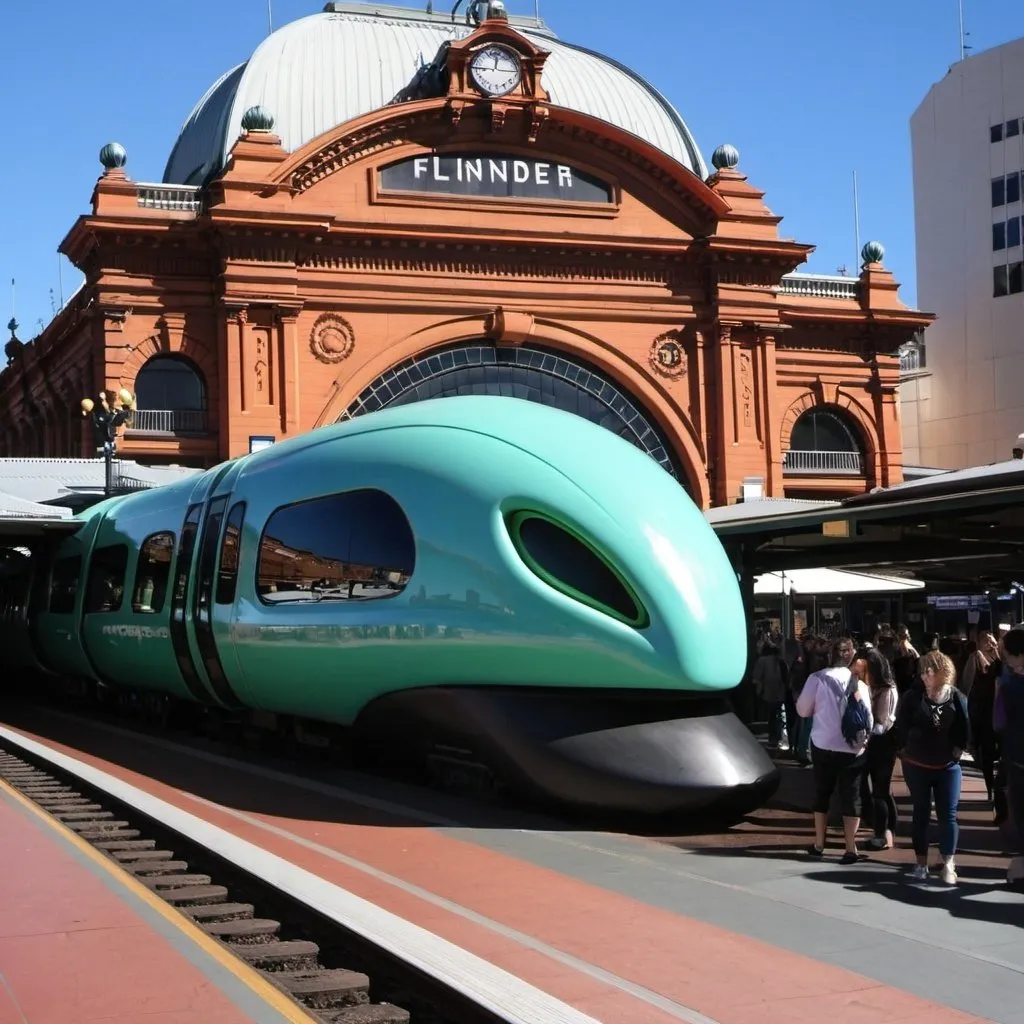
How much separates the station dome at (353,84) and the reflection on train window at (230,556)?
27.8 meters

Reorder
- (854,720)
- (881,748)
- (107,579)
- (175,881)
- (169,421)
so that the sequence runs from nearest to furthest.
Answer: (175,881), (854,720), (881,748), (107,579), (169,421)

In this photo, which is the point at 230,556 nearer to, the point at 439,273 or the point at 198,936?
the point at 198,936

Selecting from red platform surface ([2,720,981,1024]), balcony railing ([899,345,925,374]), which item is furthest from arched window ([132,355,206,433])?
balcony railing ([899,345,925,374])

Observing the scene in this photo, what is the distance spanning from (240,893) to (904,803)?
297 inches

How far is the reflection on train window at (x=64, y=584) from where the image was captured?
77.3ft

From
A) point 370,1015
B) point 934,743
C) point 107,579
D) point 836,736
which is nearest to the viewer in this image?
point 370,1015

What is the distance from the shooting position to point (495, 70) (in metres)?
42.6

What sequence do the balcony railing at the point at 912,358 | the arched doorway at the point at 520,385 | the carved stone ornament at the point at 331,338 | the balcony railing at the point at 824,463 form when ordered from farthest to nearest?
the balcony railing at the point at 912,358 < the balcony railing at the point at 824,463 < the arched doorway at the point at 520,385 < the carved stone ornament at the point at 331,338

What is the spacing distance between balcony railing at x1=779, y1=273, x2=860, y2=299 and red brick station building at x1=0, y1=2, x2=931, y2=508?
18 cm

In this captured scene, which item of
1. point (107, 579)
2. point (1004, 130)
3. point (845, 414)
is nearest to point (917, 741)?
point (107, 579)

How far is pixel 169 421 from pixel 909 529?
27127 millimetres

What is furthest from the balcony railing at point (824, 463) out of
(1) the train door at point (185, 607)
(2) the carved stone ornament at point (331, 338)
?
(1) the train door at point (185, 607)

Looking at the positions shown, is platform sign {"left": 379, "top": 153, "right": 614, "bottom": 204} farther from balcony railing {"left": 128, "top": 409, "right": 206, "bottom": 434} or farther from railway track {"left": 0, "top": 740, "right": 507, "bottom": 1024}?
railway track {"left": 0, "top": 740, "right": 507, "bottom": 1024}

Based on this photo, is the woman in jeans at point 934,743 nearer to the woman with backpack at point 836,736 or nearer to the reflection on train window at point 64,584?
the woman with backpack at point 836,736
